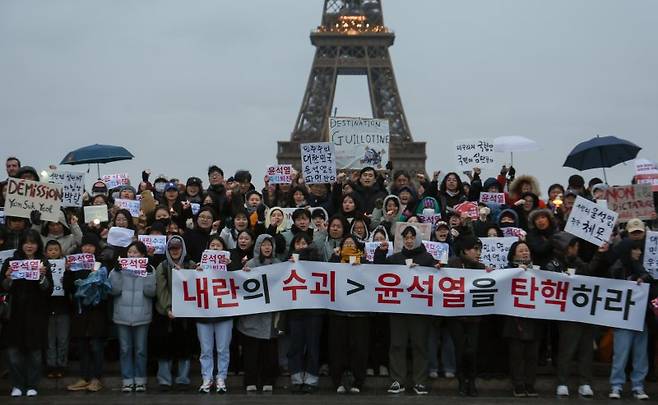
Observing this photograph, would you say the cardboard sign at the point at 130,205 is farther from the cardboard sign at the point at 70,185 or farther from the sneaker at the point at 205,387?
the sneaker at the point at 205,387

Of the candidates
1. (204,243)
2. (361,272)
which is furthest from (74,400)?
(361,272)

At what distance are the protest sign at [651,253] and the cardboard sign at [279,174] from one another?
6.47 metres

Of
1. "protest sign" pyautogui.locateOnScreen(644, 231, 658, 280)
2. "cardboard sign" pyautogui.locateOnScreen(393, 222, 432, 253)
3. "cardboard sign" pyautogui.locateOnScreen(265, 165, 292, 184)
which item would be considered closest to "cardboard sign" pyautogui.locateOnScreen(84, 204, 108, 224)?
"cardboard sign" pyautogui.locateOnScreen(265, 165, 292, 184)

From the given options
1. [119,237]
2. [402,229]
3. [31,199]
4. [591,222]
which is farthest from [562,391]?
[31,199]

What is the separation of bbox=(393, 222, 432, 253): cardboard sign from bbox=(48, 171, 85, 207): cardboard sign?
502 cm

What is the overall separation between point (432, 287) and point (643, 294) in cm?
259

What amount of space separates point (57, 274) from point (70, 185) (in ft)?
10.9

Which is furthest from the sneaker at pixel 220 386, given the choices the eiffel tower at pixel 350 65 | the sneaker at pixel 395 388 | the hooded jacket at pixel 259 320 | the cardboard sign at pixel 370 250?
the eiffel tower at pixel 350 65

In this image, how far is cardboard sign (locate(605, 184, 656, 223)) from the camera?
15.7m

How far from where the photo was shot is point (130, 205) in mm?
16797

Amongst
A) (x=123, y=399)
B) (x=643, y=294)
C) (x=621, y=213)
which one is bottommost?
(x=123, y=399)

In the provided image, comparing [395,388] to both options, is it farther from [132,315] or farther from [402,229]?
[132,315]

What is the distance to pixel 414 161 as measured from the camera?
6397 cm

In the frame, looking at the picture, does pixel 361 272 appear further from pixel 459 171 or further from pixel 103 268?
pixel 459 171
